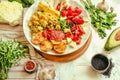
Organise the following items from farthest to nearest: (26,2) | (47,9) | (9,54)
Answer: (26,2) → (47,9) → (9,54)

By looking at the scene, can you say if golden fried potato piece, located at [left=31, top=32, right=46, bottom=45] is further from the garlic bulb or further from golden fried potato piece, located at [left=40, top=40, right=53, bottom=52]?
the garlic bulb

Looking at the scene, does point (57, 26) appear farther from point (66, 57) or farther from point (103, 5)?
point (103, 5)

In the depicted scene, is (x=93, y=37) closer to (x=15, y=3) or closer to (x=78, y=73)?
(x=78, y=73)

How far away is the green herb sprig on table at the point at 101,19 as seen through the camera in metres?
1.43

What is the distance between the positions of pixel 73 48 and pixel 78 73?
129mm

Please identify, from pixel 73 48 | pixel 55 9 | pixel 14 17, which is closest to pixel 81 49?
pixel 73 48

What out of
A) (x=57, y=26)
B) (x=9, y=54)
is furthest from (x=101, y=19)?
(x=9, y=54)

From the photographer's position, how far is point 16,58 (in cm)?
130

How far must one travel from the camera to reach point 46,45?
1290mm

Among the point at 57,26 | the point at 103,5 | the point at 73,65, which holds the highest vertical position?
the point at 103,5

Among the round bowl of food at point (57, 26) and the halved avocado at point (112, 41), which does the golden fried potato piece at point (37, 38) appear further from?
the halved avocado at point (112, 41)

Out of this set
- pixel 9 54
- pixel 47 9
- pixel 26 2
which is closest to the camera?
pixel 9 54

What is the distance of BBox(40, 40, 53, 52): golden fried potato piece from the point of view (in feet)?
4.21

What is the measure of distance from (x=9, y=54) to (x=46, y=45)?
186 millimetres
